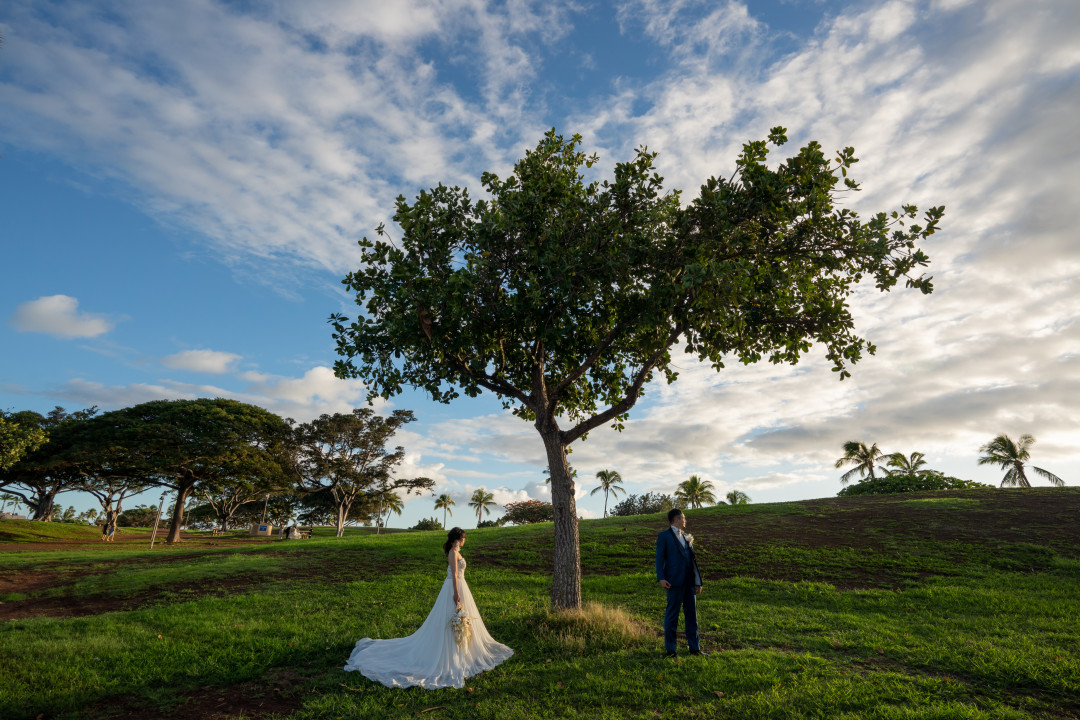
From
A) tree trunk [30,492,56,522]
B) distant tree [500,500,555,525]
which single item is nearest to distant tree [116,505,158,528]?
tree trunk [30,492,56,522]

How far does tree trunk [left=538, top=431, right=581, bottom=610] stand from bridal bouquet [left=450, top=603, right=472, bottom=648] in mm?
3086

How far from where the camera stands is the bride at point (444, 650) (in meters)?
9.10

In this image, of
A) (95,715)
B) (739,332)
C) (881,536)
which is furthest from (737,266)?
(881,536)

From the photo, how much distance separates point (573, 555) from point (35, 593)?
1763cm

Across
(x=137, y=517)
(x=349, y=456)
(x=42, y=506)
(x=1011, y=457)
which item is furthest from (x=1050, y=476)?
(x=137, y=517)

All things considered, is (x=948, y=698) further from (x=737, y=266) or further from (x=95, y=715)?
(x=95, y=715)

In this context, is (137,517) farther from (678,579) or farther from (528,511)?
(678,579)

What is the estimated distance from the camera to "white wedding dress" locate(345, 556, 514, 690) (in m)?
9.04

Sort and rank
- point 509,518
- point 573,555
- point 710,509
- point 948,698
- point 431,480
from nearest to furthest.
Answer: point 948,698 < point 573,555 < point 710,509 < point 431,480 < point 509,518

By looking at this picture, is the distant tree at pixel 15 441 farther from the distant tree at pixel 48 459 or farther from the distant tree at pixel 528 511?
the distant tree at pixel 528 511

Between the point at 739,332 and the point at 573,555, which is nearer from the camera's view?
the point at 573,555

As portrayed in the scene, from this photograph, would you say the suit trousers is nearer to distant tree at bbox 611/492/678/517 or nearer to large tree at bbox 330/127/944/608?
large tree at bbox 330/127/944/608

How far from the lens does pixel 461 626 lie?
970cm

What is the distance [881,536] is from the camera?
25812 millimetres
